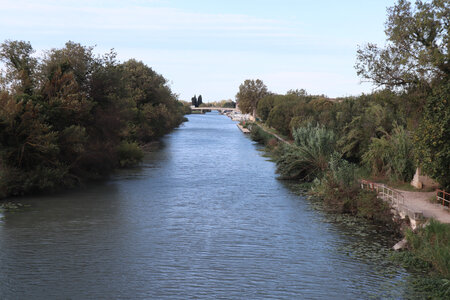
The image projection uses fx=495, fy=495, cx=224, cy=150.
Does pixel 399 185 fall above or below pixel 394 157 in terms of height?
below

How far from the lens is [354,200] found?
26.4 meters

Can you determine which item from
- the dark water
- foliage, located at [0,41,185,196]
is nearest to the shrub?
foliage, located at [0,41,185,196]

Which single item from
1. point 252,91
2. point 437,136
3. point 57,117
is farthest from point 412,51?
point 252,91

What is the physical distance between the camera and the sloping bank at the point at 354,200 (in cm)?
1614

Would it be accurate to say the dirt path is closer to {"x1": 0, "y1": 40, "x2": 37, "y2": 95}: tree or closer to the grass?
the grass

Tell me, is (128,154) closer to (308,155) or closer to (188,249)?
(308,155)

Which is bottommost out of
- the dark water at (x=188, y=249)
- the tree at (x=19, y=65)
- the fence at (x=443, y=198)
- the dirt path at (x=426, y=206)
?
the dark water at (x=188, y=249)

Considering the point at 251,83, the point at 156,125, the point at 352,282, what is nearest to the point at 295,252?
the point at 352,282

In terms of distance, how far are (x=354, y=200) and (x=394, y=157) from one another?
5349 millimetres

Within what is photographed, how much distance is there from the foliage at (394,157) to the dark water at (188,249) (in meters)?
5.79

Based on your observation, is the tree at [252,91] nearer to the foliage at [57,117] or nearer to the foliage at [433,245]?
the foliage at [57,117]

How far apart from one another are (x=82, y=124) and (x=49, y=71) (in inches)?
163

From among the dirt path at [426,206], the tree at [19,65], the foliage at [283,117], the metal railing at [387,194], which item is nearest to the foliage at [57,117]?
the tree at [19,65]

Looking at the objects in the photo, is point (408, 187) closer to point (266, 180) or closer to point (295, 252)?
point (295, 252)
